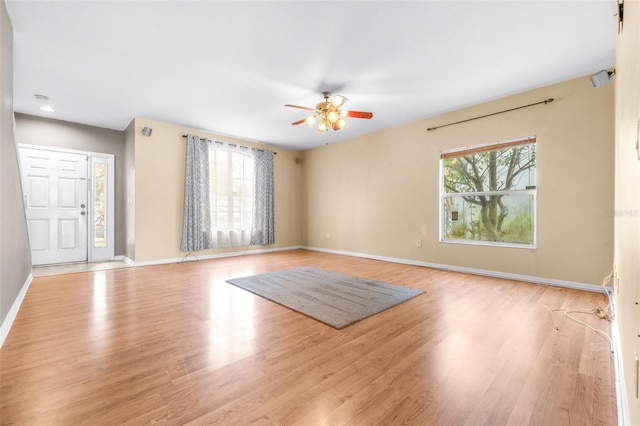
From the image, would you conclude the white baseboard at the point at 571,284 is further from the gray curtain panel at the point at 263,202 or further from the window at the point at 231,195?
the window at the point at 231,195

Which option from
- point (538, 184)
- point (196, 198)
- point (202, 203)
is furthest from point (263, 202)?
point (538, 184)

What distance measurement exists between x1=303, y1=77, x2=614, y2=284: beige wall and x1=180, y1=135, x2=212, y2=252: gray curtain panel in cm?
276

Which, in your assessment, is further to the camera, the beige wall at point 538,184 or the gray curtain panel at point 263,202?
the gray curtain panel at point 263,202

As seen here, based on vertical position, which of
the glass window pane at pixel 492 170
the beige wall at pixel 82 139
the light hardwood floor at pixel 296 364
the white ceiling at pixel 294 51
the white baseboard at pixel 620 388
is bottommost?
the light hardwood floor at pixel 296 364

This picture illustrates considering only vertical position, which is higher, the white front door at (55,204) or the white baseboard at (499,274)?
the white front door at (55,204)

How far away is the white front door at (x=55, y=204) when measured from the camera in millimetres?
4406

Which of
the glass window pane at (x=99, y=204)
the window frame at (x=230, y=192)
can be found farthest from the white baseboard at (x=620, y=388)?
the glass window pane at (x=99, y=204)

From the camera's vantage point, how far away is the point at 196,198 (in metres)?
5.14

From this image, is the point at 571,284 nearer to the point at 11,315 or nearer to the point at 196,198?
the point at 11,315

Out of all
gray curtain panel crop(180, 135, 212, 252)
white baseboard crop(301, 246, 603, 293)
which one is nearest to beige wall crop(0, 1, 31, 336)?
gray curtain panel crop(180, 135, 212, 252)

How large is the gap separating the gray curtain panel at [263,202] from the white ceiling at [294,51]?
82.1 inches

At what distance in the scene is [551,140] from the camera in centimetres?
340

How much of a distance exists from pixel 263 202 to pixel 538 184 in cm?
508

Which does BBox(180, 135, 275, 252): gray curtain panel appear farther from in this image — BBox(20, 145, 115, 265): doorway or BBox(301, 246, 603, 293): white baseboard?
BBox(301, 246, 603, 293): white baseboard
